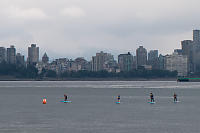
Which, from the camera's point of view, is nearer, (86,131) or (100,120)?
(86,131)

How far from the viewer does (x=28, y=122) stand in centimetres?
5472

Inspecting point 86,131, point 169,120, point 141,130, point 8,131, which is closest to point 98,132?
point 86,131

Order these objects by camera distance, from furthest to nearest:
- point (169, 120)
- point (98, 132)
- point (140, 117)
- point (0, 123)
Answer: point (140, 117)
point (169, 120)
point (0, 123)
point (98, 132)

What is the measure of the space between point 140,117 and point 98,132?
659 inches

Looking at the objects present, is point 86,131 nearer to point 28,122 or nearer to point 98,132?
point 98,132

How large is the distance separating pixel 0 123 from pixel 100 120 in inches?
558

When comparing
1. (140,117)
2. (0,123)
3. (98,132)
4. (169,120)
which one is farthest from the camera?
(140,117)

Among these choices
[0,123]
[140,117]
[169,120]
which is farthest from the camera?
[140,117]

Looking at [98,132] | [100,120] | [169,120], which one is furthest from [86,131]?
[169,120]

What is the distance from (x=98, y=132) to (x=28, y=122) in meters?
12.8

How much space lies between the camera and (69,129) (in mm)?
48719

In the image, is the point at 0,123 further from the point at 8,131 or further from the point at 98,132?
the point at 98,132

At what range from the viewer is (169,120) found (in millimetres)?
57688

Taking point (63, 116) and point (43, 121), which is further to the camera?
point (63, 116)
